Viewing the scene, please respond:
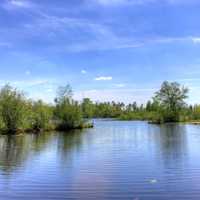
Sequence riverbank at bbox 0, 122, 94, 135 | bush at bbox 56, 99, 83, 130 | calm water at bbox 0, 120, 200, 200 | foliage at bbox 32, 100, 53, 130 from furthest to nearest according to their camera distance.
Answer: bush at bbox 56, 99, 83, 130
foliage at bbox 32, 100, 53, 130
riverbank at bbox 0, 122, 94, 135
calm water at bbox 0, 120, 200, 200

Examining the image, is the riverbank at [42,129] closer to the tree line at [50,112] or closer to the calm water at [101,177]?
the tree line at [50,112]

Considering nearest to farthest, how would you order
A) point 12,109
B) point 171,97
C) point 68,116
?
point 12,109 < point 68,116 < point 171,97

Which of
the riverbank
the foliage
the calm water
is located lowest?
the calm water

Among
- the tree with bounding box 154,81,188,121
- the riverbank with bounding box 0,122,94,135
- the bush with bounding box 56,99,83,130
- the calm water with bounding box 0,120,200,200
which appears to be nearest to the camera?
the calm water with bounding box 0,120,200,200

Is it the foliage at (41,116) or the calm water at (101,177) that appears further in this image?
the foliage at (41,116)

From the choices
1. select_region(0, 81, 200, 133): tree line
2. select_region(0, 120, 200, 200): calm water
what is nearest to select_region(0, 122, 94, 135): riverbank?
select_region(0, 81, 200, 133): tree line

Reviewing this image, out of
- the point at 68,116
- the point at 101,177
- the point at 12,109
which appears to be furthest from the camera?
the point at 68,116

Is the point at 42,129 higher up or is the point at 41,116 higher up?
the point at 41,116

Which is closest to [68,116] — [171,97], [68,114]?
[68,114]

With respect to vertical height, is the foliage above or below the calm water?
above

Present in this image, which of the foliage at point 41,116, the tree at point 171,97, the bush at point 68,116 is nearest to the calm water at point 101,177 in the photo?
the foliage at point 41,116

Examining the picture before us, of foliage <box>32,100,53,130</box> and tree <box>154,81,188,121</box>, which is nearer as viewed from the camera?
foliage <box>32,100,53,130</box>

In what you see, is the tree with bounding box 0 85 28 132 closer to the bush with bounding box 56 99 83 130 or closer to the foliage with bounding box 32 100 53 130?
the foliage with bounding box 32 100 53 130

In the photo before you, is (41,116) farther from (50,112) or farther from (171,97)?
(171,97)
